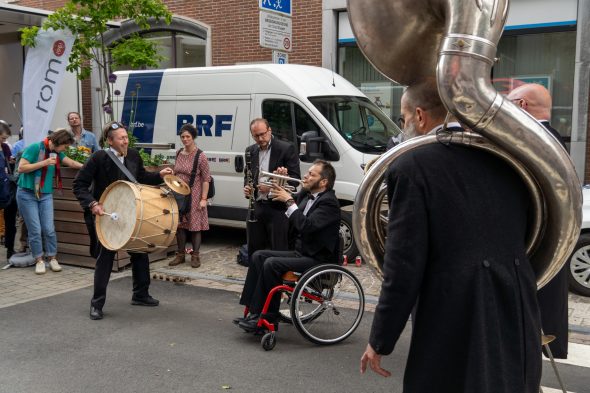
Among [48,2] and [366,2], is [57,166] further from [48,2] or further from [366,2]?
[48,2]

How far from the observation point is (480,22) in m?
2.20

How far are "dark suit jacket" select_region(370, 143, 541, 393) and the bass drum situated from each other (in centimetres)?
388

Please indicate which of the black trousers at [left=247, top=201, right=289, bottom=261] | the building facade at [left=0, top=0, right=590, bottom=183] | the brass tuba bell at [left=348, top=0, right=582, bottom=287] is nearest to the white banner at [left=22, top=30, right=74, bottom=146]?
the building facade at [left=0, top=0, right=590, bottom=183]

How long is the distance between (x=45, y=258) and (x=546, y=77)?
856cm

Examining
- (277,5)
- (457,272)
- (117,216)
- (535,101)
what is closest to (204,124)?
(277,5)

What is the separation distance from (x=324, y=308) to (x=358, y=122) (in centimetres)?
399

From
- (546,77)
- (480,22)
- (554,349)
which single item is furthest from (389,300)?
(546,77)

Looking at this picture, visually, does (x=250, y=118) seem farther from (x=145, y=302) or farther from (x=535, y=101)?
(x=535, y=101)

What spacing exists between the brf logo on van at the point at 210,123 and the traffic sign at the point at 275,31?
1.21 meters

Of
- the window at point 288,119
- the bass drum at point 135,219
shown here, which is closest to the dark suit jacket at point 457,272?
the bass drum at point 135,219

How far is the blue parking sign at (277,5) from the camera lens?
30.6ft

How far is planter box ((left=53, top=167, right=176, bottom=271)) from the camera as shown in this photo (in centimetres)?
834

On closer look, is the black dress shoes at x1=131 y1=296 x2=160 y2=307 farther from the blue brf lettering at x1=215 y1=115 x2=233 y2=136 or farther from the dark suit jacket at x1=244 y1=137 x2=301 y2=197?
the blue brf lettering at x1=215 y1=115 x2=233 y2=136

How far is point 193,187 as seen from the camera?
27.7ft
